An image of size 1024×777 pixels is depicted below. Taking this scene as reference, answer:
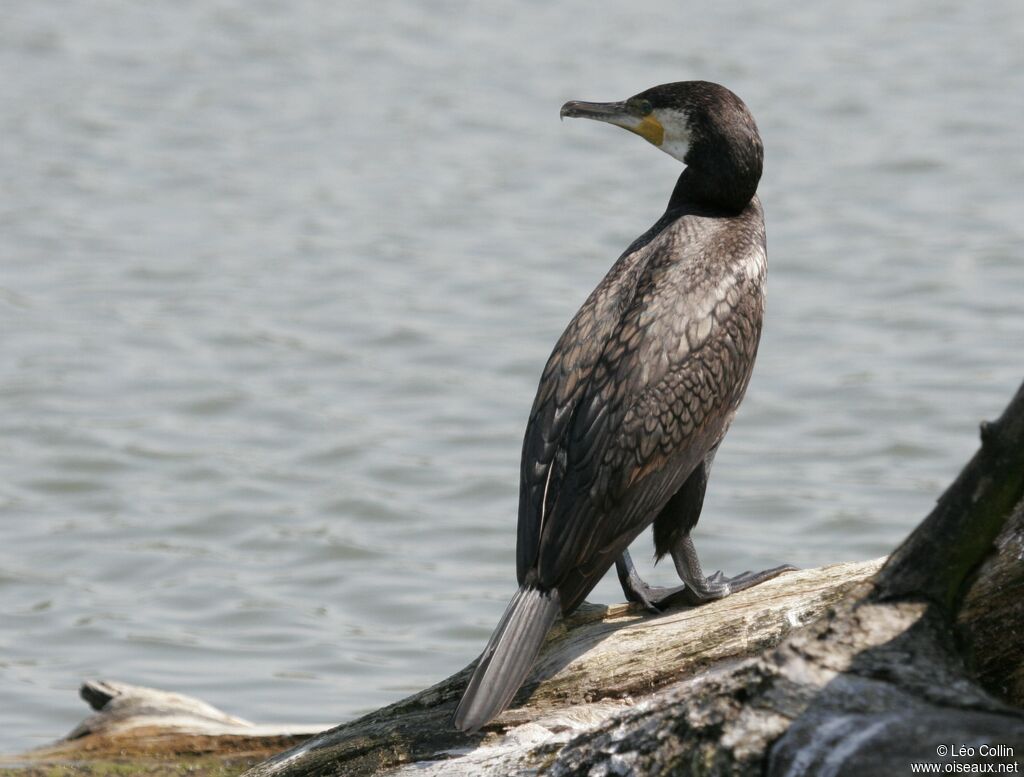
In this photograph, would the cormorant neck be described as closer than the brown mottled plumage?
No

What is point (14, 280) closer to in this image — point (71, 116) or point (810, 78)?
point (71, 116)

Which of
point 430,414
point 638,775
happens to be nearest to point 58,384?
point 430,414

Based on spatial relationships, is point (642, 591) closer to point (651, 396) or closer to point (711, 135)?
point (651, 396)

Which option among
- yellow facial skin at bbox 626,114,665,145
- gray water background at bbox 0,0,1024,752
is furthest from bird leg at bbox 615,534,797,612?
gray water background at bbox 0,0,1024,752

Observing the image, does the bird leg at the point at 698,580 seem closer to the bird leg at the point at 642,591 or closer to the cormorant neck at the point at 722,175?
the bird leg at the point at 642,591

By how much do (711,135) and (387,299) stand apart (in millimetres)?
6831

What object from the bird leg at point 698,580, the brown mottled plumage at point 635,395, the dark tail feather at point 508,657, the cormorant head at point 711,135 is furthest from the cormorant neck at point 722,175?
the dark tail feather at point 508,657

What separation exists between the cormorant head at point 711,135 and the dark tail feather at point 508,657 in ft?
5.22

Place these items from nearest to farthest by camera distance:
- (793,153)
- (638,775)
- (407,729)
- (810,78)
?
(638,775)
(407,729)
(793,153)
(810,78)

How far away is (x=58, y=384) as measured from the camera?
35.7 feet

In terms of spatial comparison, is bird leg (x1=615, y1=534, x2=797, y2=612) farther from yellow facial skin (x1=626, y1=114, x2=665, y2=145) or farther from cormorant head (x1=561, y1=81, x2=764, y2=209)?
yellow facial skin (x1=626, y1=114, x2=665, y2=145)

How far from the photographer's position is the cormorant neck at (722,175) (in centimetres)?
537

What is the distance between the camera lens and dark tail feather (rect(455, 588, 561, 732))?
4.34 metres

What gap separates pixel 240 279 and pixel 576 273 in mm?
2520
